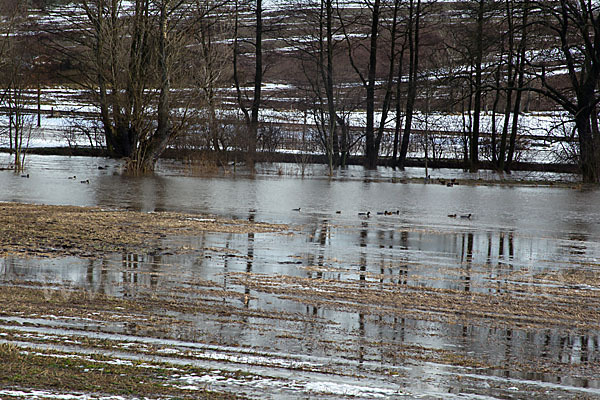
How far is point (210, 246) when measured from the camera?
10.4 meters

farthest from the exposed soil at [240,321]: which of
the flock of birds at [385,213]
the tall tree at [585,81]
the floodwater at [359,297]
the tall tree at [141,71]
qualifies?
the tall tree at [585,81]

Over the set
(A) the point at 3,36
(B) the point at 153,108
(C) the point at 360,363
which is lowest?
(C) the point at 360,363

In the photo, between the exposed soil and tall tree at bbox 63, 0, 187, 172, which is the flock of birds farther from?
tall tree at bbox 63, 0, 187, 172

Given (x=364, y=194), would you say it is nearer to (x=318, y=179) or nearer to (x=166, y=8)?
(x=318, y=179)

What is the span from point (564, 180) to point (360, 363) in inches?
1142

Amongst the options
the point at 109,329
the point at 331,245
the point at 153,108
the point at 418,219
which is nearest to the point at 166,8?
the point at 153,108

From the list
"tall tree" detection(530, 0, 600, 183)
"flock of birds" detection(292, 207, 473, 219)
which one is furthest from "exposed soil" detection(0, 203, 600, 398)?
"tall tree" detection(530, 0, 600, 183)

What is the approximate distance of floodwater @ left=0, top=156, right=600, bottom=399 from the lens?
4.75 meters

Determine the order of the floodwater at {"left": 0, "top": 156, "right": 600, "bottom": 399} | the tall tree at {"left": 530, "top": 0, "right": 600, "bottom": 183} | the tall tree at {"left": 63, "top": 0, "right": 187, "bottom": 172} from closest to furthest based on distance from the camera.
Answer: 1. the floodwater at {"left": 0, "top": 156, "right": 600, "bottom": 399}
2. the tall tree at {"left": 63, "top": 0, "right": 187, "bottom": 172}
3. the tall tree at {"left": 530, "top": 0, "right": 600, "bottom": 183}

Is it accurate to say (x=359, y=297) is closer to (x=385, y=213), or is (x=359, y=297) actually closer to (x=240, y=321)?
(x=240, y=321)

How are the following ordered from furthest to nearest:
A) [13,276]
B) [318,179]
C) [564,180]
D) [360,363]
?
1. [564,180]
2. [318,179]
3. [13,276]
4. [360,363]

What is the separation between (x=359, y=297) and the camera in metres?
7.14

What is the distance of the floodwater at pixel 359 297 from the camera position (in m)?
4.75

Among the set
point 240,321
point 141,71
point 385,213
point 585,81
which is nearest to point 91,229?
point 240,321
